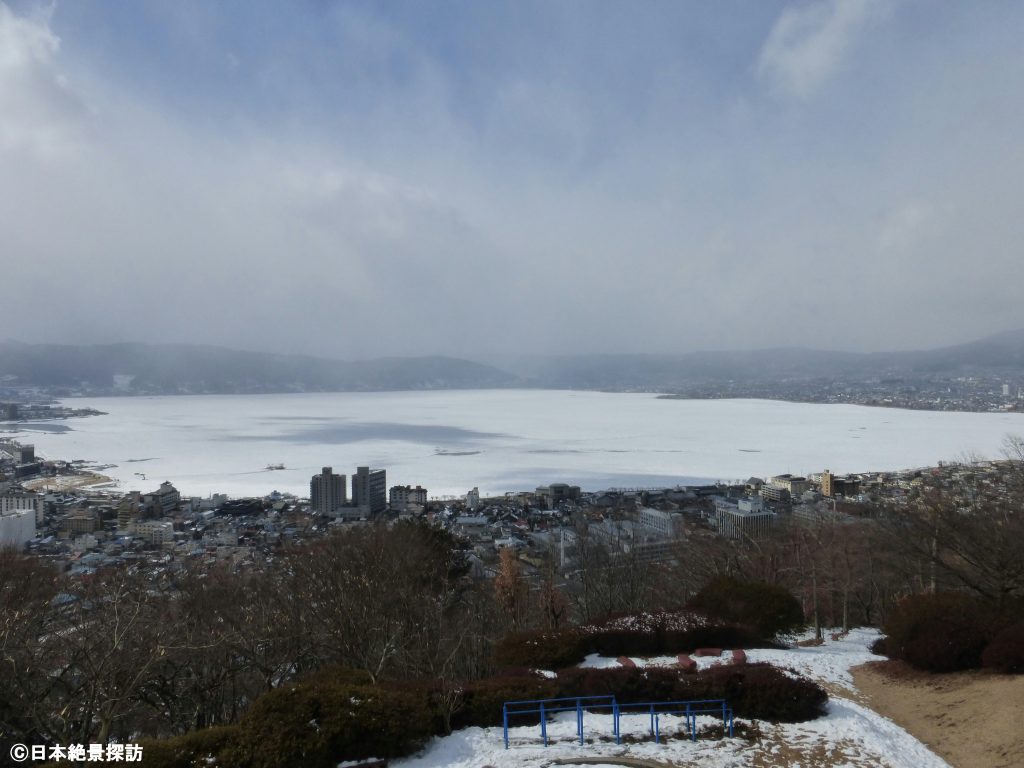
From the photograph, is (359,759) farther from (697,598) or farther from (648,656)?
(697,598)

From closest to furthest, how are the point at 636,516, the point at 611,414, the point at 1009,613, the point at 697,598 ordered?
the point at 1009,613 < the point at 697,598 < the point at 636,516 < the point at 611,414

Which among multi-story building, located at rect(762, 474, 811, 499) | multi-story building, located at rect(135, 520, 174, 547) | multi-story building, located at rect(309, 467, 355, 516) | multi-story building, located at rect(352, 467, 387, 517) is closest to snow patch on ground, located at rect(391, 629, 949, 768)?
multi-story building, located at rect(135, 520, 174, 547)

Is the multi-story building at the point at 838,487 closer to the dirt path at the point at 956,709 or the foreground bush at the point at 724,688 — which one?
the dirt path at the point at 956,709

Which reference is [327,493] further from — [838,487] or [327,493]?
[838,487]

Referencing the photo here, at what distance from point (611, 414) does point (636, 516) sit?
185 feet

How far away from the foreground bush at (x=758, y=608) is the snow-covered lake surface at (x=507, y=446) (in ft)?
73.4

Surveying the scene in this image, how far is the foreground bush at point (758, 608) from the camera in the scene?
10047 mm

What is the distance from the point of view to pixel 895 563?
1154 cm

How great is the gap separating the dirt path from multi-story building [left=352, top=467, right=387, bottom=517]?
23772 mm

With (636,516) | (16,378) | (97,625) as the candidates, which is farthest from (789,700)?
(16,378)

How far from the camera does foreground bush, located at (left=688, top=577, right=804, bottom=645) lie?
10047 millimetres

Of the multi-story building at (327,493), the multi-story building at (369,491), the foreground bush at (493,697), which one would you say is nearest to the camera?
the foreground bush at (493,697)

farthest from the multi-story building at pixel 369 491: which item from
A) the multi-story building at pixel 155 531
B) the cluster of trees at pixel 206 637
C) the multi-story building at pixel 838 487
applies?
the multi-story building at pixel 838 487

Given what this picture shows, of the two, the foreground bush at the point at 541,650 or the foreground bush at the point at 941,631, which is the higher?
the foreground bush at the point at 941,631
